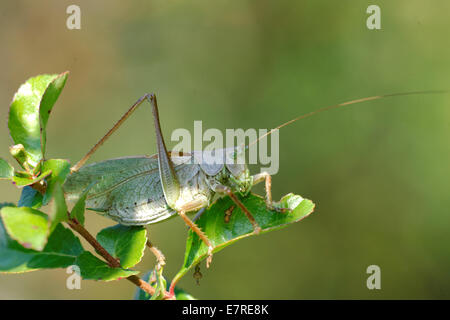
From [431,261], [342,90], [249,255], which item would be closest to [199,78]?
[342,90]

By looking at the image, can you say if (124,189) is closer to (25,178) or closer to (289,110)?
(25,178)

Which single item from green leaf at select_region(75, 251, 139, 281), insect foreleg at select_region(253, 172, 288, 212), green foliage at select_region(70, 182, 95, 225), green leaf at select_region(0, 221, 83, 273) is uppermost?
green foliage at select_region(70, 182, 95, 225)

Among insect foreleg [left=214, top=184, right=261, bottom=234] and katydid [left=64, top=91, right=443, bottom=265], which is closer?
insect foreleg [left=214, top=184, right=261, bottom=234]

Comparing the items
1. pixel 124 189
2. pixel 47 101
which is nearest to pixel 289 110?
pixel 124 189

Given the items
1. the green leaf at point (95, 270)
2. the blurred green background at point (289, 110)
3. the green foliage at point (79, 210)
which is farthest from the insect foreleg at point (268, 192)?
the blurred green background at point (289, 110)

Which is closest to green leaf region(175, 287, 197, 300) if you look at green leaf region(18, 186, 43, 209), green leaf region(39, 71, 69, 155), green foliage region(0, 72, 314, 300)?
green foliage region(0, 72, 314, 300)

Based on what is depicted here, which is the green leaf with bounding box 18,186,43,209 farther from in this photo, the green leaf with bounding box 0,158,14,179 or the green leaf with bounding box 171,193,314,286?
the green leaf with bounding box 171,193,314,286

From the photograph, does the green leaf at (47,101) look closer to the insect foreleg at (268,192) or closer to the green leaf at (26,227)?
the green leaf at (26,227)
